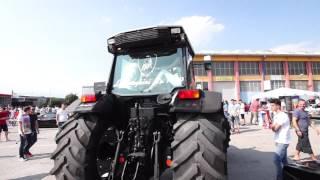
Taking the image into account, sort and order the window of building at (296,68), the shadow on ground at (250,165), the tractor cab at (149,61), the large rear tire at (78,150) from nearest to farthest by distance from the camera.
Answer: the large rear tire at (78,150) < the tractor cab at (149,61) < the shadow on ground at (250,165) < the window of building at (296,68)

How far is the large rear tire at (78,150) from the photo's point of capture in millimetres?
3924

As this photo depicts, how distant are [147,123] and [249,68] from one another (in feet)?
154

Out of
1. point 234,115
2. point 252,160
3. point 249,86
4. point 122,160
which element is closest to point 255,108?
point 234,115

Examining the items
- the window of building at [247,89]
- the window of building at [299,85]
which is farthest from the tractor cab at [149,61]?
the window of building at [299,85]

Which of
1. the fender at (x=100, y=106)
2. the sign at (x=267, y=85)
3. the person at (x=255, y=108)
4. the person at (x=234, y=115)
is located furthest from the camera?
the sign at (x=267, y=85)

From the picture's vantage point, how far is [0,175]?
805 cm

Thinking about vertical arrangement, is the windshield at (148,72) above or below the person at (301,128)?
above

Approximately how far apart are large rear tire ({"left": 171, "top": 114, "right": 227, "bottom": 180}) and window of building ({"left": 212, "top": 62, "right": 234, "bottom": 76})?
1738 inches

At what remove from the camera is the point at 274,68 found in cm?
4988

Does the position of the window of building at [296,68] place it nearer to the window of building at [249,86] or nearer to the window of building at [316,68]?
the window of building at [316,68]

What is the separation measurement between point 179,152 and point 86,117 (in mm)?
1471

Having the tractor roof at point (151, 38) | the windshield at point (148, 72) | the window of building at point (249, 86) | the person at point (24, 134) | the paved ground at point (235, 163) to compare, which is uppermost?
the window of building at point (249, 86)

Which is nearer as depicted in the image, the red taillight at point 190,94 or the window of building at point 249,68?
the red taillight at point 190,94

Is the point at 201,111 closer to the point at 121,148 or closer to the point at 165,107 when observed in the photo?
the point at 165,107
